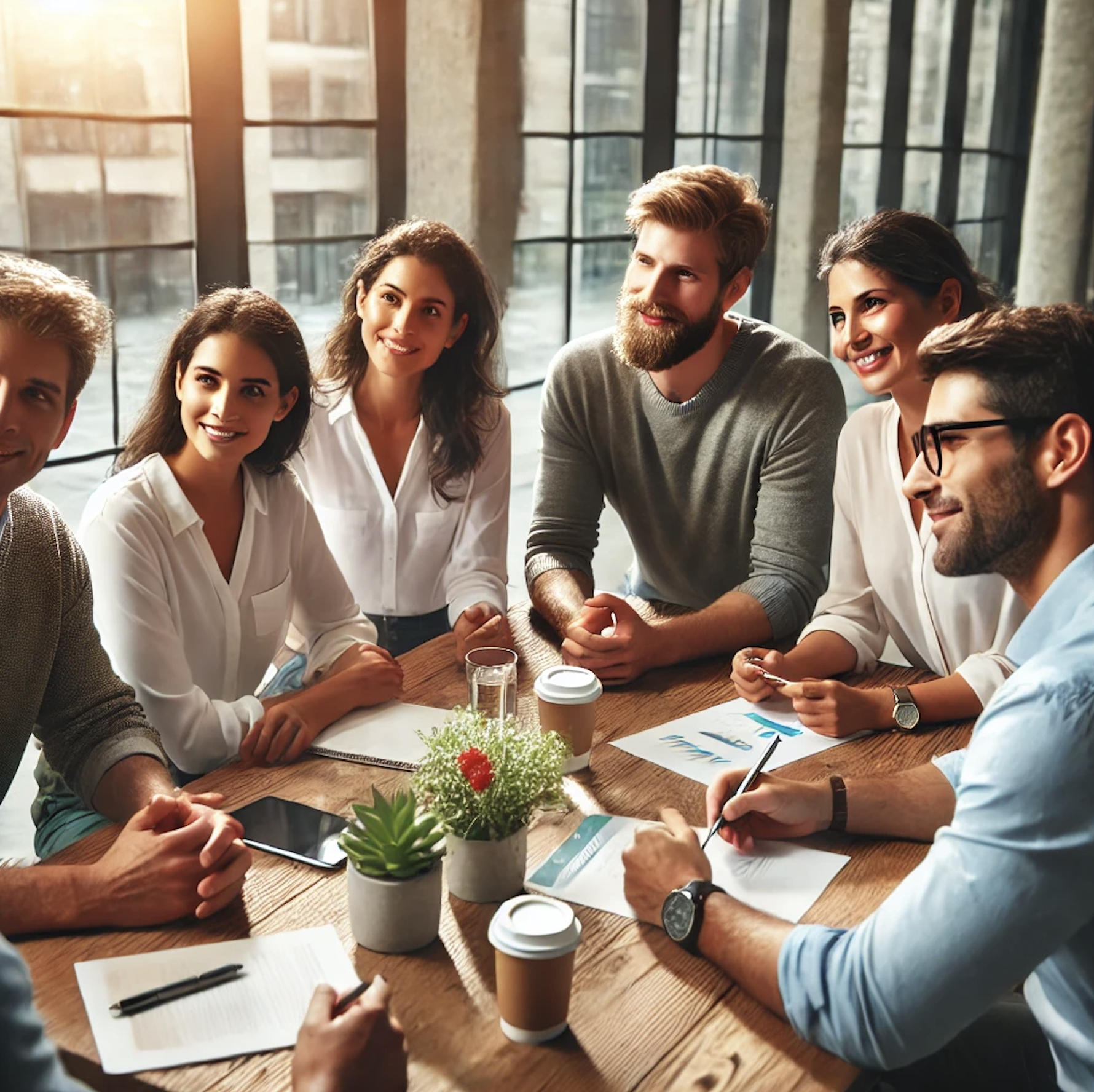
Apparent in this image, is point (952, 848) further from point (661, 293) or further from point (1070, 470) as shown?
point (661, 293)

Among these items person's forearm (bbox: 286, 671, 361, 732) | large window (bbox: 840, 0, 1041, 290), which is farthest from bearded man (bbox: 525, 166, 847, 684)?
large window (bbox: 840, 0, 1041, 290)

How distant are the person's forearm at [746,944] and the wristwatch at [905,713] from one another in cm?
67

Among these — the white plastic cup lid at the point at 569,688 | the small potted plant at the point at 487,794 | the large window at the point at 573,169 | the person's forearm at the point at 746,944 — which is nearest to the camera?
the person's forearm at the point at 746,944

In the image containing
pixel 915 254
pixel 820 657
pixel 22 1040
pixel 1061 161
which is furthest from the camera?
pixel 1061 161

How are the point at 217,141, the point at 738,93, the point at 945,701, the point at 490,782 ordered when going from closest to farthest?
the point at 490,782 → the point at 945,701 → the point at 217,141 → the point at 738,93

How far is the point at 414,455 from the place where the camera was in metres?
Result: 2.69

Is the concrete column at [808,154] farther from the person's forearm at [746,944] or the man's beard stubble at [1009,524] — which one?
the person's forearm at [746,944]

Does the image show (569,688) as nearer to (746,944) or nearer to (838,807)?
(838,807)

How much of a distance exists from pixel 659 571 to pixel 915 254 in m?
0.98

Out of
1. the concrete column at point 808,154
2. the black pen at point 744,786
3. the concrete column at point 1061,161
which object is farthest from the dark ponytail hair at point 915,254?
the concrete column at point 1061,161

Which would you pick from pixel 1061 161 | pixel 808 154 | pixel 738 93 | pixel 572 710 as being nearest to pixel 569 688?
pixel 572 710

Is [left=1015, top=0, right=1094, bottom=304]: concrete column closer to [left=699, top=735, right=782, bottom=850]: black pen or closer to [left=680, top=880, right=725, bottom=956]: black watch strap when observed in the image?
[left=699, top=735, right=782, bottom=850]: black pen

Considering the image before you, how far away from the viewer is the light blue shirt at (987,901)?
112 cm

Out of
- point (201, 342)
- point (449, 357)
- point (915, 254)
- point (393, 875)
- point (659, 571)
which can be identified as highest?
point (915, 254)
